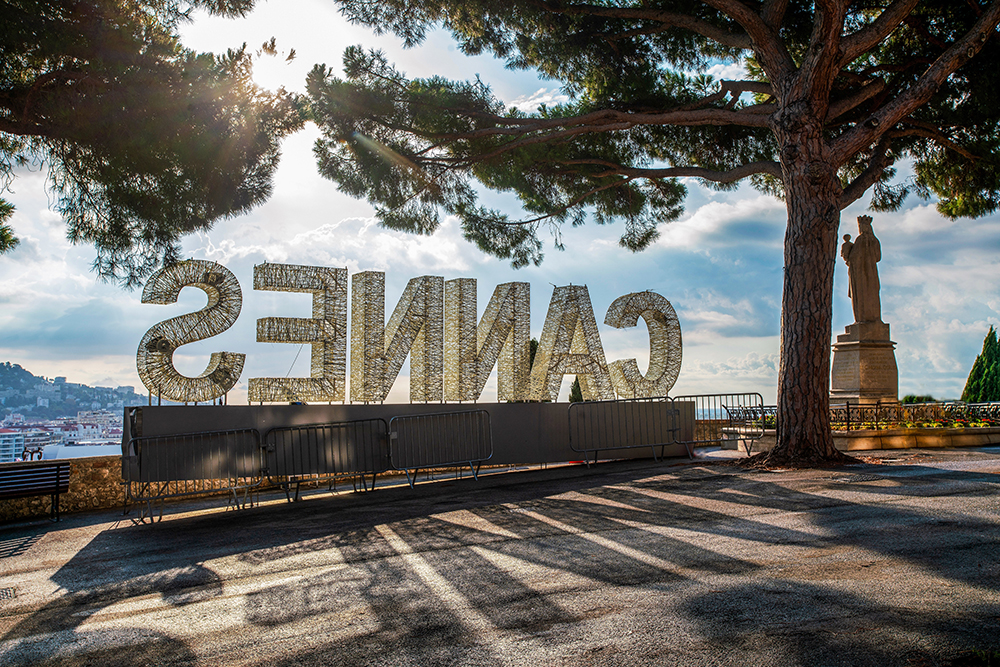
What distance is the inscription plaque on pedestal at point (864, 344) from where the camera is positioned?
1734 centimetres

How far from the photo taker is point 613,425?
1377 centimetres

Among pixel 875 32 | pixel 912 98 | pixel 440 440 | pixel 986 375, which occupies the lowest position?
pixel 440 440

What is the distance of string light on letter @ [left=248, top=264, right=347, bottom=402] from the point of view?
1159cm

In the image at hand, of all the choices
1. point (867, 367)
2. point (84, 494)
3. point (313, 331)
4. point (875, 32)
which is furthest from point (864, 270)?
point (84, 494)

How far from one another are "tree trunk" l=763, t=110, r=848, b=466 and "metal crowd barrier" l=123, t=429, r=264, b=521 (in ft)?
28.5

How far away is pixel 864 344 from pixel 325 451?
14.2m

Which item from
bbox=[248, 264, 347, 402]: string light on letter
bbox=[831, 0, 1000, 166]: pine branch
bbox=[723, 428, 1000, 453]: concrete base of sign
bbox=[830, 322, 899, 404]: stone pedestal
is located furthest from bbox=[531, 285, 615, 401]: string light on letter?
bbox=[830, 322, 899, 404]: stone pedestal

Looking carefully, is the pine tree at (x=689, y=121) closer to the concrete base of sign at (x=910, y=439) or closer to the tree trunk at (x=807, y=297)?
the tree trunk at (x=807, y=297)

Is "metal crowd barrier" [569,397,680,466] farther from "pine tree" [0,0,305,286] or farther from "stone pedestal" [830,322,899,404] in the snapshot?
"pine tree" [0,0,305,286]

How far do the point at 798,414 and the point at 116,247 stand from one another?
11.4 metres

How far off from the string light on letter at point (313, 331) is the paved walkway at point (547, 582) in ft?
10.2

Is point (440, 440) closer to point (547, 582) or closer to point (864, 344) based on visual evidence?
point (547, 582)

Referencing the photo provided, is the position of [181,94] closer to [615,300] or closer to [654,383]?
[615,300]

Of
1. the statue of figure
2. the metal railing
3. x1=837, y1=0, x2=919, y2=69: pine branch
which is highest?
x1=837, y1=0, x2=919, y2=69: pine branch
